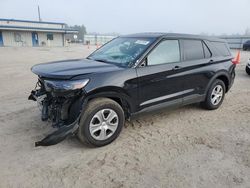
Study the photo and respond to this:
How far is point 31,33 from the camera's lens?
3562 centimetres

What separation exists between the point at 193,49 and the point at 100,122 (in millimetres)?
2510

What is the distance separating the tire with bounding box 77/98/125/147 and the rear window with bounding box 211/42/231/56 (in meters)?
2.97

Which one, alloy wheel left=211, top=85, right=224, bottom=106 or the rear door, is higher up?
the rear door

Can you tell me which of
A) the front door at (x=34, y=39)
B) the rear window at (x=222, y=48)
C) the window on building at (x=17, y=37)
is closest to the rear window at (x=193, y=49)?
the rear window at (x=222, y=48)

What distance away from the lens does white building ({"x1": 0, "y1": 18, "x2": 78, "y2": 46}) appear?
3334 cm

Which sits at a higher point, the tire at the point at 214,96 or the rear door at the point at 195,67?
the rear door at the point at 195,67

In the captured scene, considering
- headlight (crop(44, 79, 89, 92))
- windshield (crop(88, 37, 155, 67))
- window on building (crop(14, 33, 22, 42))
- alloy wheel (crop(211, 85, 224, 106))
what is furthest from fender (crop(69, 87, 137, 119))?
window on building (crop(14, 33, 22, 42))

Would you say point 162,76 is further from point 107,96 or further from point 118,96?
point 107,96

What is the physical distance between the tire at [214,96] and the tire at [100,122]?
238cm

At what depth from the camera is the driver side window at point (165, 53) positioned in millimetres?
3852

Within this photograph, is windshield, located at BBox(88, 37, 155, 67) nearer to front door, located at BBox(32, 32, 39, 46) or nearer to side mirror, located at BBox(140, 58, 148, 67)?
side mirror, located at BBox(140, 58, 148, 67)

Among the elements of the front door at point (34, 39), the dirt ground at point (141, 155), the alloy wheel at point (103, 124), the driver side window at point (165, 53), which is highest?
the front door at point (34, 39)

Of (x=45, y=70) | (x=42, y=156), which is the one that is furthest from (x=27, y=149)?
(x=45, y=70)

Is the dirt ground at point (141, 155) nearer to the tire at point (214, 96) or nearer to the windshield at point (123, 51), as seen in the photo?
the tire at point (214, 96)
